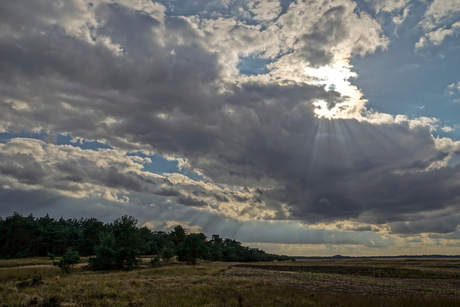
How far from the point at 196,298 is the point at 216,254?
12683cm

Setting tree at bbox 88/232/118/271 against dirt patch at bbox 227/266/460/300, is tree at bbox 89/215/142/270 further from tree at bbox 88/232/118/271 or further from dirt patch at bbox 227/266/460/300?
dirt patch at bbox 227/266/460/300

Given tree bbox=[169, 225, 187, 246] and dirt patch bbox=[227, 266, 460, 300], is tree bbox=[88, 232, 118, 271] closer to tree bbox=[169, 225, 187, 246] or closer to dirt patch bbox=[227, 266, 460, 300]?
dirt patch bbox=[227, 266, 460, 300]

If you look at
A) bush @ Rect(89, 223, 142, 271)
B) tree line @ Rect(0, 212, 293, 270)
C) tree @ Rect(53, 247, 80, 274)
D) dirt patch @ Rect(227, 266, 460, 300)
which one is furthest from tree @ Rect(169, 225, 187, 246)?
dirt patch @ Rect(227, 266, 460, 300)

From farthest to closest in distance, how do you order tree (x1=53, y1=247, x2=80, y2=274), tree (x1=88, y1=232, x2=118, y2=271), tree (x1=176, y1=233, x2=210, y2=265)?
tree (x1=176, y1=233, x2=210, y2=265)
tree (x1=88, y1=232, x2=118, y2=271)
tree (x1=53, y1=247, x2=80, y2=274)

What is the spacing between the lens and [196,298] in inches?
832

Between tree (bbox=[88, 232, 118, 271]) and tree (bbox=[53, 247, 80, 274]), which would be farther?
tree (bbox=[88, 232, 118, 271])

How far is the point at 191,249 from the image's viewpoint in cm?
8181

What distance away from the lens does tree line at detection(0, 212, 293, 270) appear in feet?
192

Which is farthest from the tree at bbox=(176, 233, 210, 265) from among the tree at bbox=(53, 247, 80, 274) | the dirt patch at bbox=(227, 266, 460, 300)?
the dirt patch at bbox=(227, 266, 460, 300)

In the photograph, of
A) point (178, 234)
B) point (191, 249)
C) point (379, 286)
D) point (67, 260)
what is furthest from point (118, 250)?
point (178, 234)

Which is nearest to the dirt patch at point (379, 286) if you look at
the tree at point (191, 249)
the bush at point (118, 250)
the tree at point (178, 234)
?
the bush at point (118, 250)

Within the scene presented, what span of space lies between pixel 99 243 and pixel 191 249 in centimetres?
4322

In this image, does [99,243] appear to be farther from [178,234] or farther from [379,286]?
[379,286]

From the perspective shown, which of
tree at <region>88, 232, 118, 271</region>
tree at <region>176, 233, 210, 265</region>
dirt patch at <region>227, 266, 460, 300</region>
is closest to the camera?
dirt patch at <region>227, 266, 460, 300</region>
